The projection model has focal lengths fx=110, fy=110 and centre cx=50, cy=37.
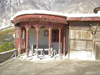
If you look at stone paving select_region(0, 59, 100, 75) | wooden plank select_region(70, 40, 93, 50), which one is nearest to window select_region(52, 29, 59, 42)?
wooden plank select_region(70, 40, 93, 50)

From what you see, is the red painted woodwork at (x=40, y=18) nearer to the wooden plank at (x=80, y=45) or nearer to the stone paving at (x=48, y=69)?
the wooden plank at (x=80, y=45)

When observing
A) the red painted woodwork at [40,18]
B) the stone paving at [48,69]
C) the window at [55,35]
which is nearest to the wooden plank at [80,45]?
the red painted woodwork at [40,18]

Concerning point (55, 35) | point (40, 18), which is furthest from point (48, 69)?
point (55, 35)

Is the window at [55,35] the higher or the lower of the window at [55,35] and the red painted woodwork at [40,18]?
the lower

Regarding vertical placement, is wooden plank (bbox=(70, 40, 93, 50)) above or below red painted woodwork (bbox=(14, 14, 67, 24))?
below

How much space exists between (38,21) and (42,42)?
139 inches

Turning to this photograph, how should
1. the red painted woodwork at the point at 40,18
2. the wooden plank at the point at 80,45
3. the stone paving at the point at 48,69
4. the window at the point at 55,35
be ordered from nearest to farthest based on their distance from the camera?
the stone paving at the point at 48,69, the red painted woodwork at the point at 40,18, the wooden plank at the point at 80,45, the window at the point at 55,35

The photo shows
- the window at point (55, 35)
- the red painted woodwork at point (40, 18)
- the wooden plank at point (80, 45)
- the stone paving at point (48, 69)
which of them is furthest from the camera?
the window at point (55, 35)

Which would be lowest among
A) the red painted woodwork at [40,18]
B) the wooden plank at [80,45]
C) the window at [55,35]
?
the wooden plank at [80,45]

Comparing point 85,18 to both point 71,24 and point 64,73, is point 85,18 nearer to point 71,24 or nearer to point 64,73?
point 71,24

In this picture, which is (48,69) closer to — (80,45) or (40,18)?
(40,18)

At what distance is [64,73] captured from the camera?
5.87 metres

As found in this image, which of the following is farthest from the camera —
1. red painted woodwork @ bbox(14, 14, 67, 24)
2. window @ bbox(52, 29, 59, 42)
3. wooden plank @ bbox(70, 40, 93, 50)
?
window @ bbox(52, 29, 59, 42)

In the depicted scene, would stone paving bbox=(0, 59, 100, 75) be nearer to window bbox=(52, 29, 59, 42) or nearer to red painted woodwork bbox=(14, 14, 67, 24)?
red painted woodwork bbox=(14, 14, 67, 24)
